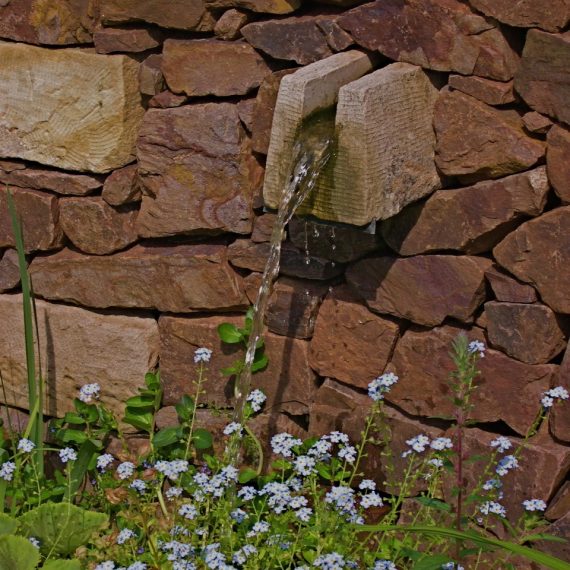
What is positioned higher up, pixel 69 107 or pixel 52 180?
pixel 69 107

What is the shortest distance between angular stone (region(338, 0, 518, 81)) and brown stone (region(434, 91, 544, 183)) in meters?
0.08

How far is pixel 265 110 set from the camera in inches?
119

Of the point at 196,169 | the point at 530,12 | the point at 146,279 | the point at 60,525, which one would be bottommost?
the point at 60,525

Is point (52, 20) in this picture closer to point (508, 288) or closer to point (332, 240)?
point (332, 240)

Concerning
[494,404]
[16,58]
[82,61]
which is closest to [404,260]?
[494,404]

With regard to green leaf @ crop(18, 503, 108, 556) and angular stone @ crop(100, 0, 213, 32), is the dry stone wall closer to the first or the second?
angular stone @ crop(100, 0, 213, 32)

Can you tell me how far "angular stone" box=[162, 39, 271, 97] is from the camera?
3.00m

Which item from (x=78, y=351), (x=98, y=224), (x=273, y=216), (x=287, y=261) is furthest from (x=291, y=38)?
(x=78, y=351)

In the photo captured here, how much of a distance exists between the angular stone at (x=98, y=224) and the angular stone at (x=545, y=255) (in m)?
1.14

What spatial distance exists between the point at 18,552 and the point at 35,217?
43.7 inches

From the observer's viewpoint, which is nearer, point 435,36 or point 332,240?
point 435,36

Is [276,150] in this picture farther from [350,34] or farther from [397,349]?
[397,349]

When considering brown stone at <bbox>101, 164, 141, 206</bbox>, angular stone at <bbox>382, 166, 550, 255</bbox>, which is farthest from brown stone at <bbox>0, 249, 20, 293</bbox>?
angular stone at <bbox>382, 166, 550, 255</bbox>

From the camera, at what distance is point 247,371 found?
3.15 meters
